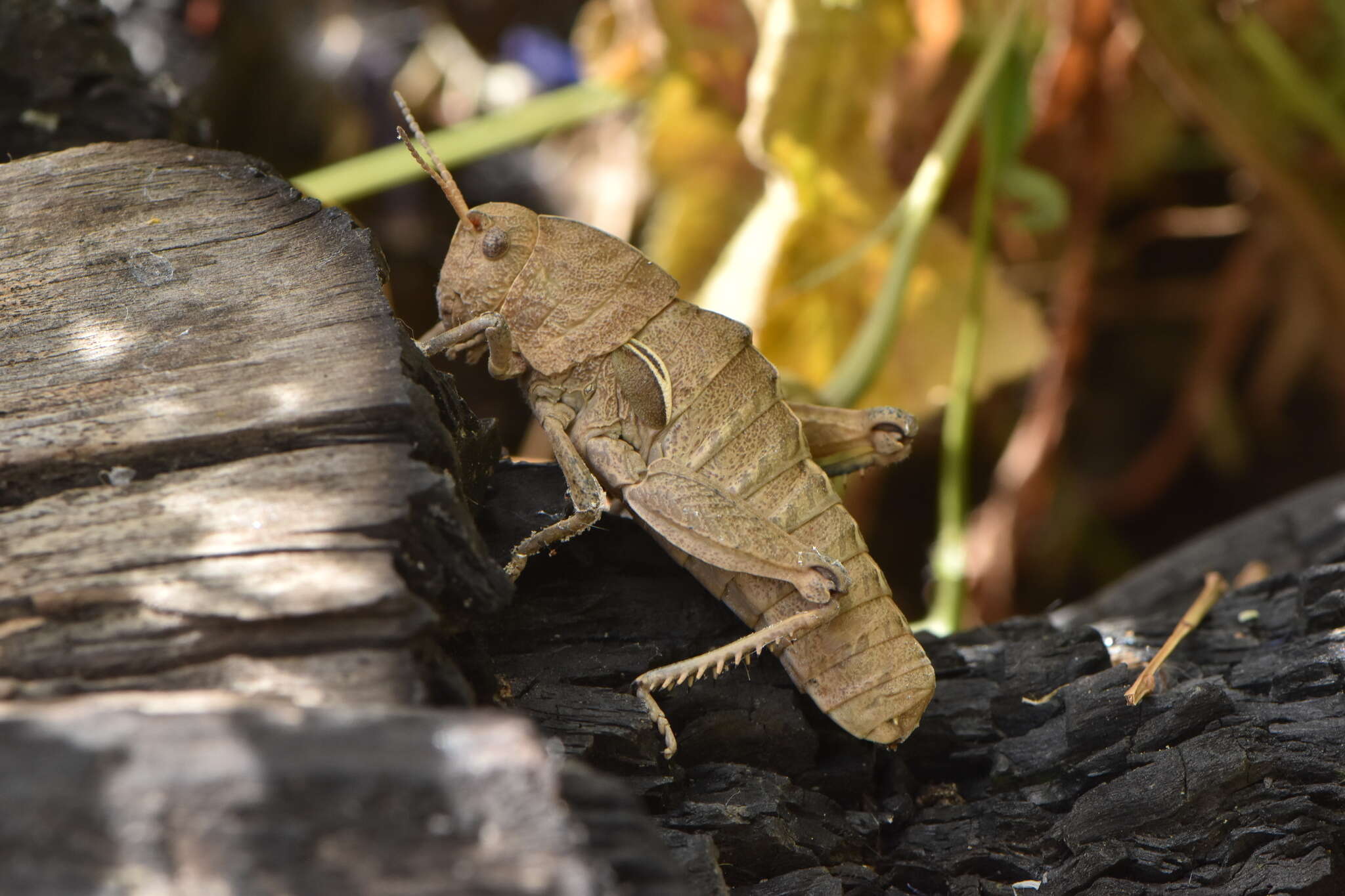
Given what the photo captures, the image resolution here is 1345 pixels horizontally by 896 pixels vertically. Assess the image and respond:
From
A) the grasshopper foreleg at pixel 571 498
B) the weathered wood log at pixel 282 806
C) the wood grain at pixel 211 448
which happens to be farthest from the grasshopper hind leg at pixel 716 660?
the weathered wood log at pixel 282 806

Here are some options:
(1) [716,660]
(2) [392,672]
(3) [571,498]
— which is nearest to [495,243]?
(3) [571,498]

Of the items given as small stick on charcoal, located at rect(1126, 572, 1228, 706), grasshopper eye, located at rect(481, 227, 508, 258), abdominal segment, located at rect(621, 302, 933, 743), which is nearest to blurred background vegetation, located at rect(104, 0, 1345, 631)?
abdominal segment, located at rect(621, 302, 933, 743)

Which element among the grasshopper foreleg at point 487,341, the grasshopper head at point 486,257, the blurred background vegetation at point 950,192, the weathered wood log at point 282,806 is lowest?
the weathered wood log at point 282,806

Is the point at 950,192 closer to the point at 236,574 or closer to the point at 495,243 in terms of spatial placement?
the point at 495,243

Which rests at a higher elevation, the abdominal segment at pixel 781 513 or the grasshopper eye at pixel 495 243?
the grasshopper eye at pixel 495 243

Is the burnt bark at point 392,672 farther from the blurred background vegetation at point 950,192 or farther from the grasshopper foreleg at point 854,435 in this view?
the blurred background vegetation at point 950,192

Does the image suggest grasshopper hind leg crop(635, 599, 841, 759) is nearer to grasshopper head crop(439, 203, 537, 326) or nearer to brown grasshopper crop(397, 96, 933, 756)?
brown grasshopper crop(397, 96, 933, 756)

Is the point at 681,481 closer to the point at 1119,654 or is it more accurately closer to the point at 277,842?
the point at 1119,654
